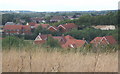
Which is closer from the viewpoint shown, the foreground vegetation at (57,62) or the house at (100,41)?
the foreground vegetation at (57,62)

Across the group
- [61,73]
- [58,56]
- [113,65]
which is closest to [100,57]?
[113,65]

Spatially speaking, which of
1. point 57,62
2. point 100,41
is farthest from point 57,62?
point 100,41

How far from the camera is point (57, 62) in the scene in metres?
3.12

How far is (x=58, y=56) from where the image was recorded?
11.0 feet

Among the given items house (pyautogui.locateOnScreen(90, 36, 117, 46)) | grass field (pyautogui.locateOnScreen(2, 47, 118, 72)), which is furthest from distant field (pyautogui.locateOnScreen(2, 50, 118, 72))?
house (pyautogui.locateOnScreen(90, 36, 117, 46))

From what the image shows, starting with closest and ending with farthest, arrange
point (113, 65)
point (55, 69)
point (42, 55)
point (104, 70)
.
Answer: point (55, 69), point (104, 70), point (113, 65), point (42, 55)

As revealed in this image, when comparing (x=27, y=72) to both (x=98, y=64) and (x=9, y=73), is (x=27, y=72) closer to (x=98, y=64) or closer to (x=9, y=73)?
(x=9, y=73)

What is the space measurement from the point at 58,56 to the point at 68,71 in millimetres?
532

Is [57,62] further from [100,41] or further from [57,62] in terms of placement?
[100,41]

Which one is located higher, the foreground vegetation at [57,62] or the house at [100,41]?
the house at [100,41]

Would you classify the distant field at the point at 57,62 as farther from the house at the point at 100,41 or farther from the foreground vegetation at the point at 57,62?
the house at the point at 100,41

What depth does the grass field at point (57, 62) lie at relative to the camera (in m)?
2.89

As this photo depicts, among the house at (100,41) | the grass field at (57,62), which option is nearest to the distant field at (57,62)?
the grass field at (57,62)

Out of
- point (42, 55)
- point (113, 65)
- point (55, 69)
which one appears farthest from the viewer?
point (42, 55)
